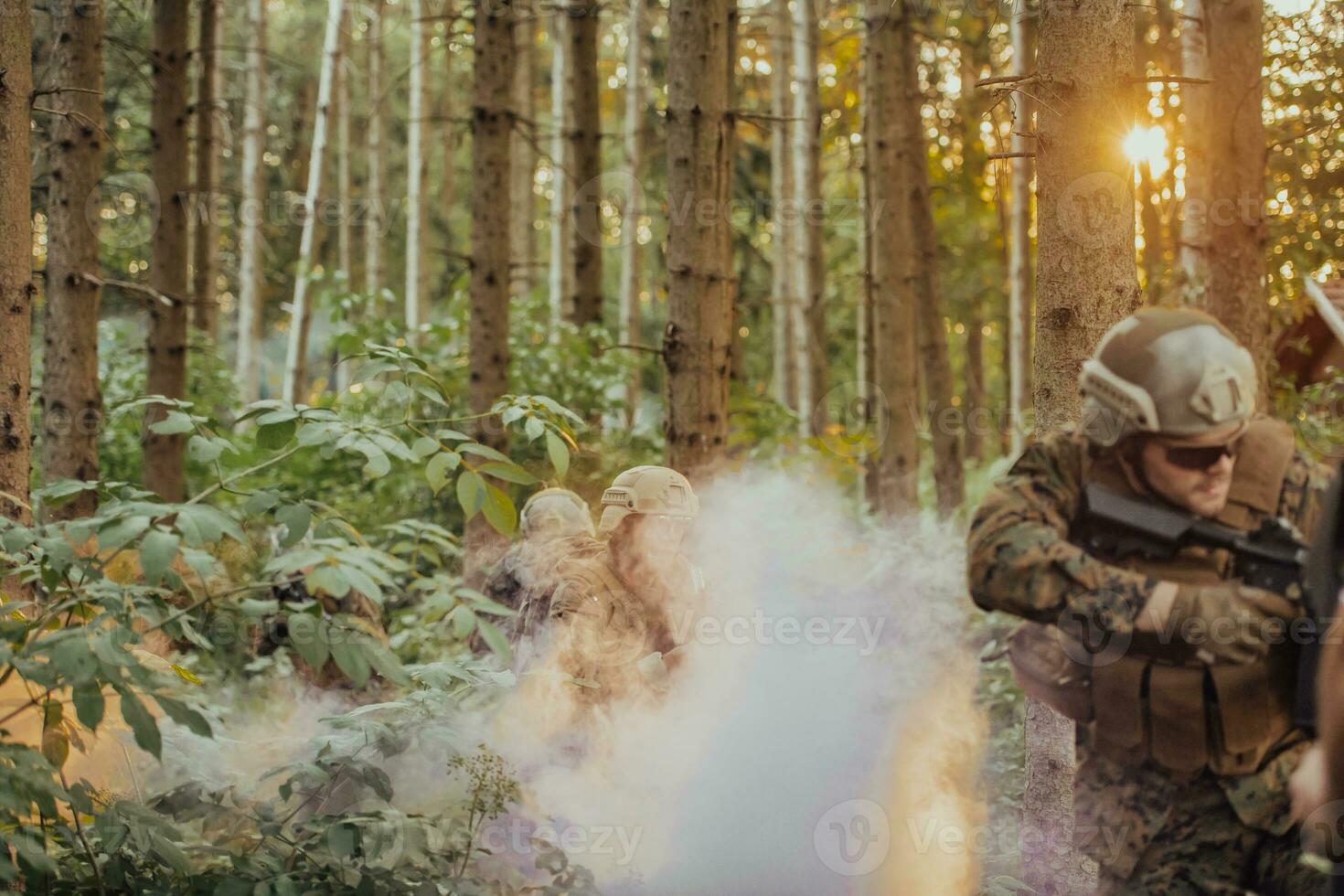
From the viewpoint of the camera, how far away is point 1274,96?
33.0 feet

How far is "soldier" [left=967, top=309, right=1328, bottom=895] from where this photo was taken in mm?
3074

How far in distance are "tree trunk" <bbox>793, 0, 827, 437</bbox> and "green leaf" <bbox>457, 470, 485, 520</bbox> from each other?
10.6 metres

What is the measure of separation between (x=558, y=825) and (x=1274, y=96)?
8.46 meters

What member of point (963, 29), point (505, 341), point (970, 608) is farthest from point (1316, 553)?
point (963, 29)

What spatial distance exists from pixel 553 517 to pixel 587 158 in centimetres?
647

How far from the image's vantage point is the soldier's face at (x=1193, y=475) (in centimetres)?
320

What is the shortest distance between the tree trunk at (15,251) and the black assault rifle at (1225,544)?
463 centimetres

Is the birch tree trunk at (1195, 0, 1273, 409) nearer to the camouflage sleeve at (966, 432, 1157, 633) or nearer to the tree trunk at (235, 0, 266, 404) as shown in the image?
the camouflage sleeve at (966, 432, 1157, 633)

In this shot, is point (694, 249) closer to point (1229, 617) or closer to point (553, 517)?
point (553, 517)

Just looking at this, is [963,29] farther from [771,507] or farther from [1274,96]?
[771,507]

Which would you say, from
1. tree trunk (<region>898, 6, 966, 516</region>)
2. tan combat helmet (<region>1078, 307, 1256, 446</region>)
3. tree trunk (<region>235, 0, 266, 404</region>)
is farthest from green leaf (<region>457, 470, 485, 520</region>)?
tree trunk (<region>235, 0, 266, 404</region>)

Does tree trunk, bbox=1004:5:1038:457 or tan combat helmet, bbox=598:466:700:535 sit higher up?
tree trunk, bbox=1004:5:1038:457

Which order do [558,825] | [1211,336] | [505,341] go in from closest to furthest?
[1211,336] < [558,825] < [505,341]

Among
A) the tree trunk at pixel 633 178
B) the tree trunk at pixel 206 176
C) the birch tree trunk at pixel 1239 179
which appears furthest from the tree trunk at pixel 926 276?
the tree trunk at pixel 206 176
